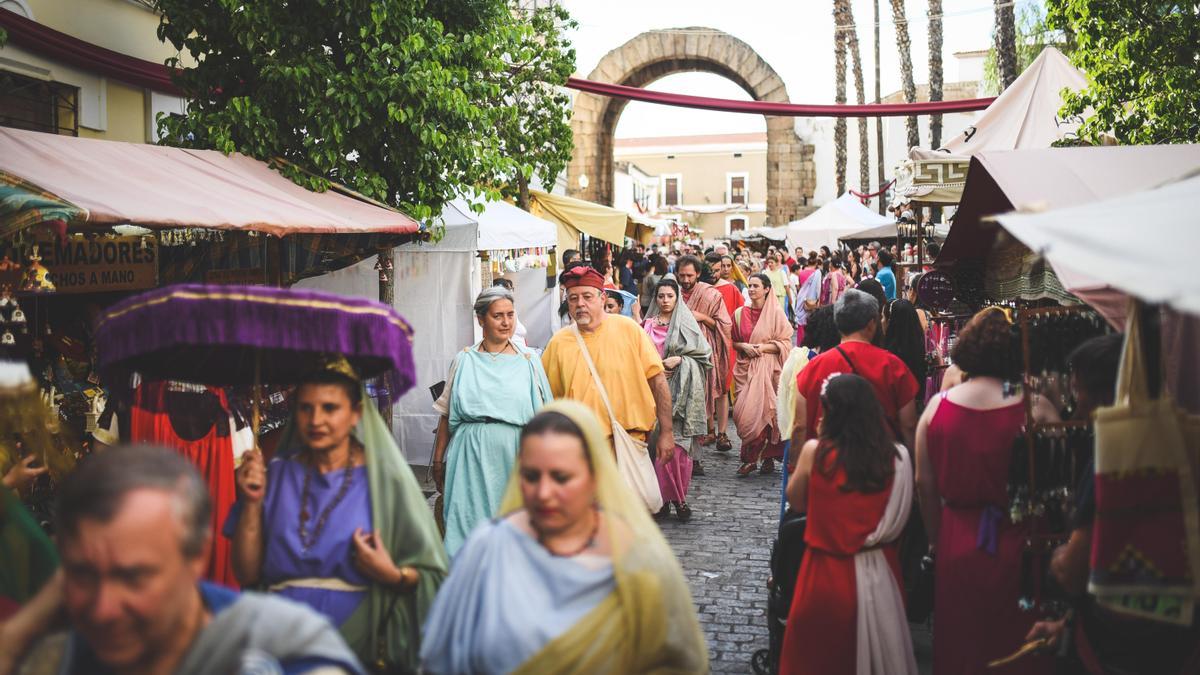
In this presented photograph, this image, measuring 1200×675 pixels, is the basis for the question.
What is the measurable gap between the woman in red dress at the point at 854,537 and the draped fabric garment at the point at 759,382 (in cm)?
592

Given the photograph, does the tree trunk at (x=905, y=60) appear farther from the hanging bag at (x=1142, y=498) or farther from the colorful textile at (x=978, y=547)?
the hanging bag at (x=1142, y=498)

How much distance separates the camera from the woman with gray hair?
19.3 ft

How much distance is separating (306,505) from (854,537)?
7.24 feet

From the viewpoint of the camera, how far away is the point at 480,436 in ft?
19.4

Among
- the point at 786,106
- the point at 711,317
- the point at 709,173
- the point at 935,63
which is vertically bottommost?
the point at 711,317

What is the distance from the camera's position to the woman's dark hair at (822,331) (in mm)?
6805

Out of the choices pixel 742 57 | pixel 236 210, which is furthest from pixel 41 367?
pixel 742 57

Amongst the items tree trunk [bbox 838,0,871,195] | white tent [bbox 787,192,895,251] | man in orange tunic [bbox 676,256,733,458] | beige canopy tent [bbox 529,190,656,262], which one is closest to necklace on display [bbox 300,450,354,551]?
man in orange tunic [bbox 676,256,733,458]

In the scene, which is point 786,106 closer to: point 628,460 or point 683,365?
point 683,365

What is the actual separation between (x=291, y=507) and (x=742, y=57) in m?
32.2

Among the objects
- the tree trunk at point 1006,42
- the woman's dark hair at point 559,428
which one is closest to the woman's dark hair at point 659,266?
the tree trunk at point 1006,42

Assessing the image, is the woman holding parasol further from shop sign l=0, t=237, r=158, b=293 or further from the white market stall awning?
shop sign l=0, t=237, r=158, b=293

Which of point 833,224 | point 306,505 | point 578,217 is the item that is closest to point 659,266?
point 578,217

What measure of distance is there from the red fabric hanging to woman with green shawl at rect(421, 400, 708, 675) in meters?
13.3
